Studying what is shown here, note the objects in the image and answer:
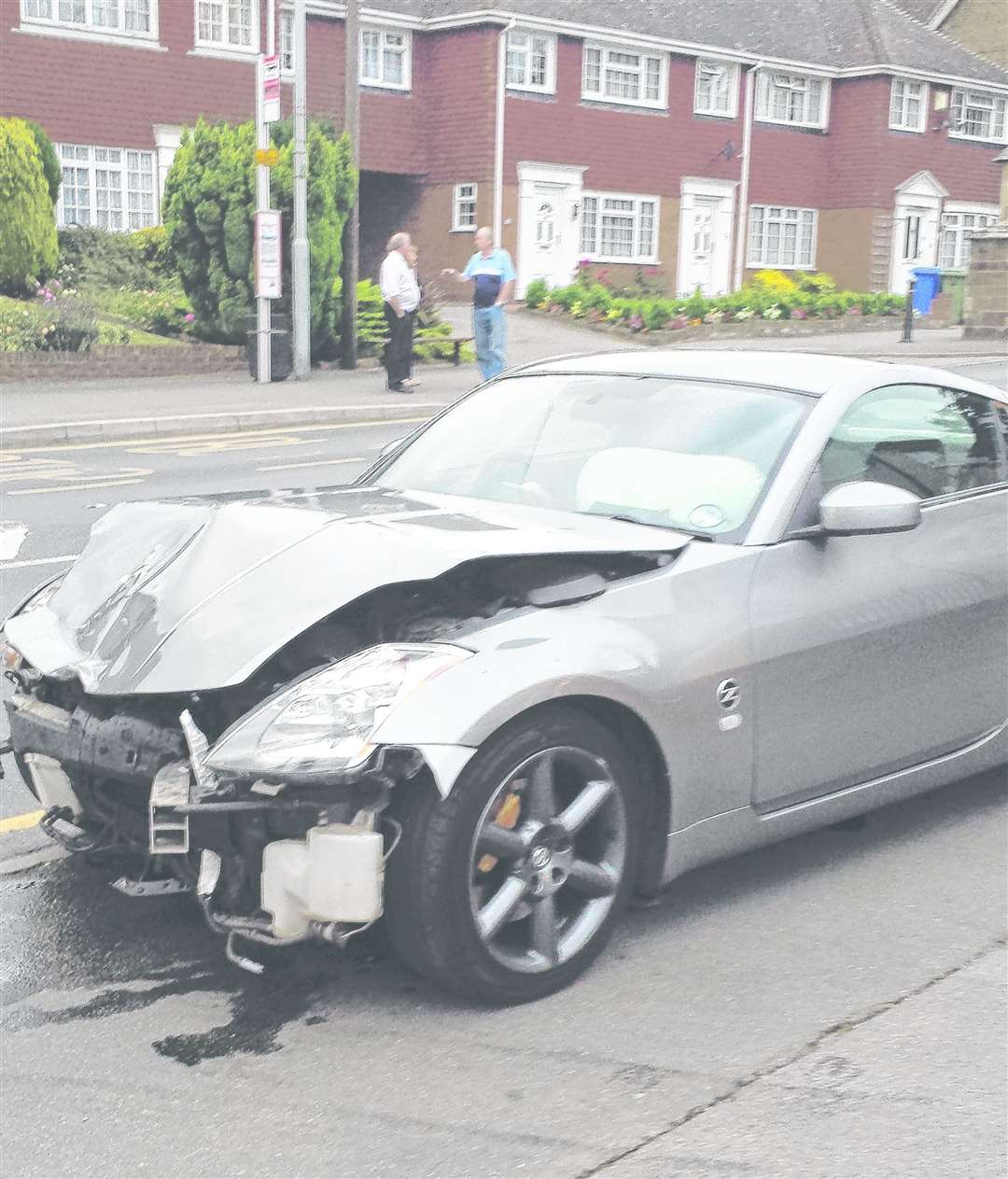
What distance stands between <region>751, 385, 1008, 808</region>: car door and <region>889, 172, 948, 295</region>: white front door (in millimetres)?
42840

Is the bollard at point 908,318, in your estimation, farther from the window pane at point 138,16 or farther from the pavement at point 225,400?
the window pane at point 138,16

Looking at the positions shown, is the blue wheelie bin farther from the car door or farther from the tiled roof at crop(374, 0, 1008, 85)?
the car door

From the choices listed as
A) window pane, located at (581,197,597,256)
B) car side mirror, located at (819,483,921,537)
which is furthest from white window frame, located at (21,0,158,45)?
car side mirror, located at (819,483,921,537)

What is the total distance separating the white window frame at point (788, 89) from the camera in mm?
43781

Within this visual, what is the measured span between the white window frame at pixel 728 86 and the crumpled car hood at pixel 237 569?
39929 mm

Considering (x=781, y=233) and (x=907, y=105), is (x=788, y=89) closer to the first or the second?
(x=781, y=233)

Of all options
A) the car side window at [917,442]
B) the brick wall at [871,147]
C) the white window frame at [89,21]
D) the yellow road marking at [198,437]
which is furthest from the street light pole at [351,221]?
the brick wall at [871,147]

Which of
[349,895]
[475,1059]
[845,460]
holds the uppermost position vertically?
[845,460]

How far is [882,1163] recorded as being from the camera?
3092mm

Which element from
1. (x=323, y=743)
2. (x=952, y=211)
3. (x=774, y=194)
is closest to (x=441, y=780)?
(x=323, y=743)

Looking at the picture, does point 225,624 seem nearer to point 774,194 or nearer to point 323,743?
point 323,743

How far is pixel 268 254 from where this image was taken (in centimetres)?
2131

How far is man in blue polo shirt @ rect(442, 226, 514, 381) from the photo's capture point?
65.2ft

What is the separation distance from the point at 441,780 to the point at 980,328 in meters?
30.8
